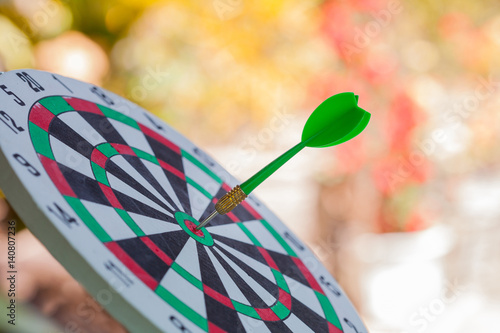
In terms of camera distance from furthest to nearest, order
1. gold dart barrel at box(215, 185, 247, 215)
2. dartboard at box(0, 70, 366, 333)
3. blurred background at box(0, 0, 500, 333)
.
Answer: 1. blurred background at box(0, 0, 500, 333)
2. gold dart barrel at box(215, 185, 247, 215)
3. dartboard at box(0, 70, 366, 333)

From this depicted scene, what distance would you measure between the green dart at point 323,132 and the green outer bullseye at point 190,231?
0.02m

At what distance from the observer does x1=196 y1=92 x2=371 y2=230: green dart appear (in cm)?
61

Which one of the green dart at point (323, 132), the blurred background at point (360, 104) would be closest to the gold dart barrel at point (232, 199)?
the green dart at point (323, 132)

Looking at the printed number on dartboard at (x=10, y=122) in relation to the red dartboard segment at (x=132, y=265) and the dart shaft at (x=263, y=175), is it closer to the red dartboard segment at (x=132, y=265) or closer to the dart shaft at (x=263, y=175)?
the red dartboard segment at (x=132, y=265)

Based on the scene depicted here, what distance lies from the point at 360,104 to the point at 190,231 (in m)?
1.47

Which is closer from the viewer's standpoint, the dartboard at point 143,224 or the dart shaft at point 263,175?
the dartboard at point 143,224

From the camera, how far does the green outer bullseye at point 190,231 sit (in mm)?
632

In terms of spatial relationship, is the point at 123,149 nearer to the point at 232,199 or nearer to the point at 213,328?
the point at 232,199

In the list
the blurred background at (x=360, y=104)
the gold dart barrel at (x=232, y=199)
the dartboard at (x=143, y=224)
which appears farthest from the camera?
the blurred background at (x=360, y=104)

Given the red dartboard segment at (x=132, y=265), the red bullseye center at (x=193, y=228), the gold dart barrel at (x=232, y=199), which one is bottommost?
the red dartboard segment at (x=132, y=265)

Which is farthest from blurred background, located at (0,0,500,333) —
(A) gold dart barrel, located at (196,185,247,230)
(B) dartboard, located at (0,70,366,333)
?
(A) gold dart barrel, located at (196,185,247,230)

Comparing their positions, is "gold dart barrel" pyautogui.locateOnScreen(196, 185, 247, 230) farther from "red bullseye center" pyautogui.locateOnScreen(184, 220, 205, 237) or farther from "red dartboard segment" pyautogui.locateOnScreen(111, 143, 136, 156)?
"red dartboard segment" pyautogui.locateOnScreen(111, 143, 136, 156)

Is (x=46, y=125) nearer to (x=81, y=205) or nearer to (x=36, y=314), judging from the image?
(x=81, y=205)

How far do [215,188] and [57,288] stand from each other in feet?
1.90
